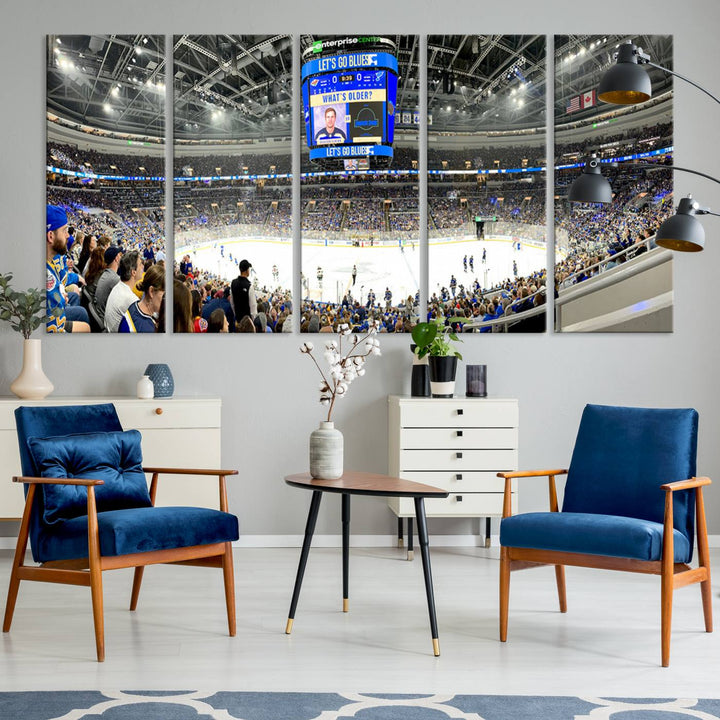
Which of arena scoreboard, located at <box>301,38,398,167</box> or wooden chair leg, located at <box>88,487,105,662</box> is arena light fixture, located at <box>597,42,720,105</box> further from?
wooden chair leg, located at <box>88,487,105,662</box>

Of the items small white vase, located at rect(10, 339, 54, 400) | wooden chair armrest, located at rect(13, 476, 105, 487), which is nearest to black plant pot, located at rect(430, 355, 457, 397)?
small white vase, located at rect(10, 339, 54, 400)

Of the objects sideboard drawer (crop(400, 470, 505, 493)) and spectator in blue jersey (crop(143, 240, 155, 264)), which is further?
spectator in blue jersey (crop(143, 240, 155, 264))

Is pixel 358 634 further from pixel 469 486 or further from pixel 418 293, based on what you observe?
pixel 418 293

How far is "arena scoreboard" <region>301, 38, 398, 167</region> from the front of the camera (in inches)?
214

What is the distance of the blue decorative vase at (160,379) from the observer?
527 cm

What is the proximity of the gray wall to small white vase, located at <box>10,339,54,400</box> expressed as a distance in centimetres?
25

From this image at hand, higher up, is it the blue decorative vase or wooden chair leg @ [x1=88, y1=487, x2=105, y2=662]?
the blue decorative vase

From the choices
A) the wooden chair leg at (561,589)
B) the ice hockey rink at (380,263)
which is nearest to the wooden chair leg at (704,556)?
the wooden chair leg at (561,589)

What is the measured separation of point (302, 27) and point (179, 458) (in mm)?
Answer: 2733

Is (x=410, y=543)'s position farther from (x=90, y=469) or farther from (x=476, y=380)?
(x=90, y=469)

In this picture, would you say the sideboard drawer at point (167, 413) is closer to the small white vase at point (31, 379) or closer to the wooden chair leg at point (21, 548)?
the small white vase at point (31, 379)

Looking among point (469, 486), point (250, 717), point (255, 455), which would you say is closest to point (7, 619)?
point (250, 717)

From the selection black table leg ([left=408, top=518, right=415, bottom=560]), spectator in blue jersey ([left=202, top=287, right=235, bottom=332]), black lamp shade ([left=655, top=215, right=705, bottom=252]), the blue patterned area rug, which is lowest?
the blue patterned area rug

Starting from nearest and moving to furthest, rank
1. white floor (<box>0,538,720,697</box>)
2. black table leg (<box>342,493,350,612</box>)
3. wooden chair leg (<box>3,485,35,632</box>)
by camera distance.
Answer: white floor (<box>0,538,720,697</box>), wooden chair leg (<box>3,485,35,632</box>), black table leg (<box>342,493,350,612</box>)
